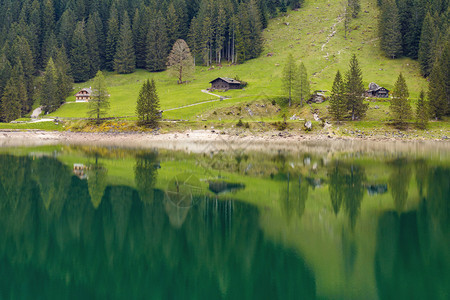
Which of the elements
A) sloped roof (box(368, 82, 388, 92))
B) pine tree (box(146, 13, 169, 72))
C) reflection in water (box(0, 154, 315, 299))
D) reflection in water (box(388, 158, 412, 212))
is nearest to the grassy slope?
pine tree (box(146, 13, 169, 72))

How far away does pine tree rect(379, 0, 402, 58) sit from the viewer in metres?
120

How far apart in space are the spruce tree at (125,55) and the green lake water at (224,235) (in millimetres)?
104933

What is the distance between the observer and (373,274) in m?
17.5

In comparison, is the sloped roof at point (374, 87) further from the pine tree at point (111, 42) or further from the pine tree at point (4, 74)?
the pine tree at point (4, 74)

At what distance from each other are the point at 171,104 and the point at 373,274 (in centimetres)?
8916

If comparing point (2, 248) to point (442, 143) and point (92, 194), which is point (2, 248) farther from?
point (442, 143)

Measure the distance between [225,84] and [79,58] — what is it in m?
64.9

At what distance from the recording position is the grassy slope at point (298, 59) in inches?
4104

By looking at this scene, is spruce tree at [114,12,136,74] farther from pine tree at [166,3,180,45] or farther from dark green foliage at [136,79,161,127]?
dark green foliage at [136,79,161,127]

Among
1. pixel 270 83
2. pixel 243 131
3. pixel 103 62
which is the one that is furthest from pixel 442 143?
pixel 103 62

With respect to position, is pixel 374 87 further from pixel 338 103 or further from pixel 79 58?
pixel 79 58

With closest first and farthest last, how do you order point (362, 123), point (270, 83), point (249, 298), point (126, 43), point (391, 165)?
1. point (249, 298)
2. point (391, 165)
3. point (362, 123)
4. point (270, 83)
5. point (126, 43)

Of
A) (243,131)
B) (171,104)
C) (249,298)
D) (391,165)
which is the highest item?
(171,104)

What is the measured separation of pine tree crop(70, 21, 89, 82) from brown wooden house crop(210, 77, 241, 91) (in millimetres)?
58309
